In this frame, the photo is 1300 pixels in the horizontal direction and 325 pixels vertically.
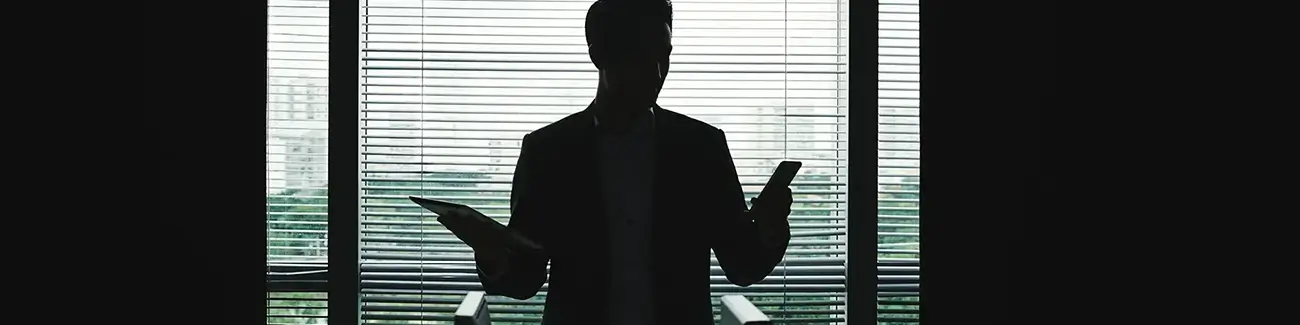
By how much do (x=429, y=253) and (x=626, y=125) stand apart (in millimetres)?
534

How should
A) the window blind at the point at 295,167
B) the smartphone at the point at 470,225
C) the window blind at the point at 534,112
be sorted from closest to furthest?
the smartphone at the point at 470,225 → the window blind at the point at 534,112 → the window blind at the point at 295,167

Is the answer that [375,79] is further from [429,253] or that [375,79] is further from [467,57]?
[429,253]

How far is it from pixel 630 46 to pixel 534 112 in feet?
1.41

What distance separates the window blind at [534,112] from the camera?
138 centimetres

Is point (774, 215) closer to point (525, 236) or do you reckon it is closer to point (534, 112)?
point (525, 236)

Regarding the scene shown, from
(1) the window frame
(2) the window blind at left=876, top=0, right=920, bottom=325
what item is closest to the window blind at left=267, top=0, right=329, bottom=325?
(1) the window frame

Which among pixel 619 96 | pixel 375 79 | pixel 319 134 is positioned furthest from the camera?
pixel 319 134

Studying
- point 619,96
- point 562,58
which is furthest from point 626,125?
point 562,58

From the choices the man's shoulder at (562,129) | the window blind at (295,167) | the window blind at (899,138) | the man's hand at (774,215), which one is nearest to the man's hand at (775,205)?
the man's hand at (774,215)

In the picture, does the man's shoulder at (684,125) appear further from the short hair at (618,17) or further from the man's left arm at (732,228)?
the short hair at (618,17)

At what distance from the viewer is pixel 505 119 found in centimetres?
142

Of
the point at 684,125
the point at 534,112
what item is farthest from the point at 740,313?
the point at 534,112

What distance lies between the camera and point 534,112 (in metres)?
1.41

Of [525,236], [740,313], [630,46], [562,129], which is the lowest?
[740,313]
